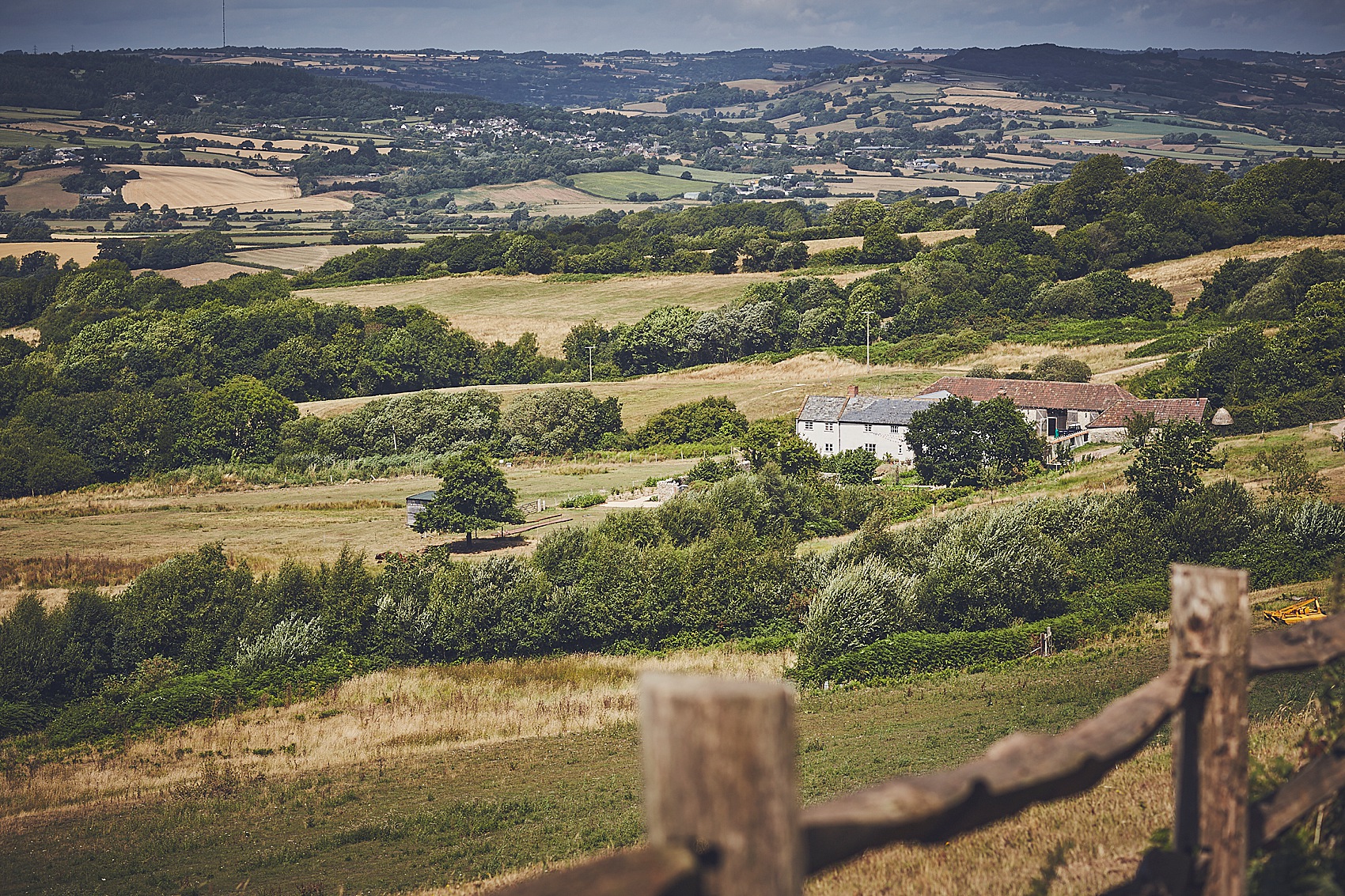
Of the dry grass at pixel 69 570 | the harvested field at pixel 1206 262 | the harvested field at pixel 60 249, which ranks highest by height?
the harvested field at pixel 1206 262

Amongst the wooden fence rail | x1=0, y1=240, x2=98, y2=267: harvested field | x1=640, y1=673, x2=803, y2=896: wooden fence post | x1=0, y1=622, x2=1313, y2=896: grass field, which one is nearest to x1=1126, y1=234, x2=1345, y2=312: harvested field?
x1=0, y1=622, x2=1313, y2=896: grass field

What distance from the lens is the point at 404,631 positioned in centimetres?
3762

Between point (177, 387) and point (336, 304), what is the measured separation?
26.4 meters

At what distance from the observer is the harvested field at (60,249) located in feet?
532

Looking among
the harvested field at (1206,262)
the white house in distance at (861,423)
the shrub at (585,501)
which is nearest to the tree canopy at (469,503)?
the shrub at (585,501)

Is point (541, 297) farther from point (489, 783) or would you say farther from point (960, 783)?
point (960, 783)

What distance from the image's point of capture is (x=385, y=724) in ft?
98.5

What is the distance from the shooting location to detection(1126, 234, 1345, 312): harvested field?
110312 millimetres

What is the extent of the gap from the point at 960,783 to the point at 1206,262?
125568 millimetres

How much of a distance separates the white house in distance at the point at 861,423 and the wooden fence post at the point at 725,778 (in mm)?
66439

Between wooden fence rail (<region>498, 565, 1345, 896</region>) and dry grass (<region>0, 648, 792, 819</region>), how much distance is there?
23.3 m

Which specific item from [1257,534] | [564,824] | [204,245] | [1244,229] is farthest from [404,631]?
[204,245]

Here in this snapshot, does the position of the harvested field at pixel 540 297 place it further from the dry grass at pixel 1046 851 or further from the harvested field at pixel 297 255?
the dry grass at pixel 1046 851

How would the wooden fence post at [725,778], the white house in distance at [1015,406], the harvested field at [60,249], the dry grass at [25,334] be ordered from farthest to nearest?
1. the harvested field at [60,249]
2. the dry grass at [25,334]
3. the white house in distance at [1015,406]
4. the wooden fence post at [725,778]
